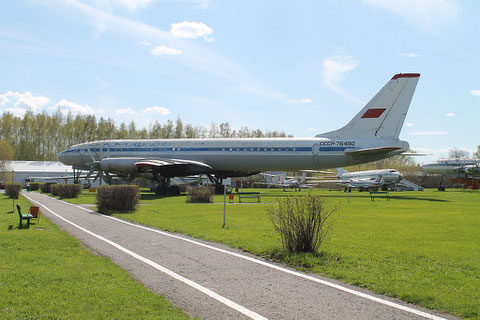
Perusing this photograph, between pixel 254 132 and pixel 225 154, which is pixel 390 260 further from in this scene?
pixel 254 132

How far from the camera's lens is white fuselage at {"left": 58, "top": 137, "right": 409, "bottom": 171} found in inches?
1257

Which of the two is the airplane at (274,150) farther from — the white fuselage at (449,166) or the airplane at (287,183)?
the white fuselage at (449,166)

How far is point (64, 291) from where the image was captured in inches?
237

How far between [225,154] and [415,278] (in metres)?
29.8

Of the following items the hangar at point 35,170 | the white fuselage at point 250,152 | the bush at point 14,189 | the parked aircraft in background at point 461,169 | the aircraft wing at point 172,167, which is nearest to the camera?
the bush at point 14,189

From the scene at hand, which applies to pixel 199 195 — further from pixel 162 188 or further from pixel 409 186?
pixel 409 186

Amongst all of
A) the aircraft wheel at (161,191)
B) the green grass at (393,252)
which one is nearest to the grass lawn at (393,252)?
the green grass at (393,252)

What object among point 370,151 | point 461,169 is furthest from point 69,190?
point 461,169

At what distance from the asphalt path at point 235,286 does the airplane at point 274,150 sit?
23.3 m

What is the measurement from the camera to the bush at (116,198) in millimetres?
19547

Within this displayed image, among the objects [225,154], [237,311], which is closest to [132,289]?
[237,311]

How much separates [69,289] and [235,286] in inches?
101

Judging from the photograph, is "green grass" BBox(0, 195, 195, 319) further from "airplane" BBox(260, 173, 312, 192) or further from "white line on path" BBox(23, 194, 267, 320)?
Result: "airplane" BBox(260, 173, 312, 192)

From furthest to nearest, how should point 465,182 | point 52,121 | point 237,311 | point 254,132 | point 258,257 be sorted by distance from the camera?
point 254,132 → point 52,121 → point 465,182 → point 258,257 → point 237,311
